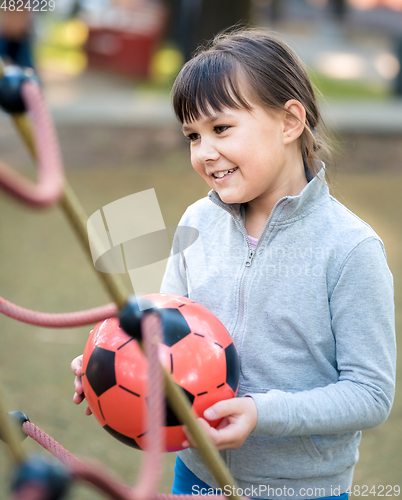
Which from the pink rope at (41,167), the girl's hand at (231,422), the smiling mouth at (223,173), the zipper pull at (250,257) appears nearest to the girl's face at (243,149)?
the smiling mouth at (223,173)

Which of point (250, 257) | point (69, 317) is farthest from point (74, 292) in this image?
point (69, 317)

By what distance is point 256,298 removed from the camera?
1388mm

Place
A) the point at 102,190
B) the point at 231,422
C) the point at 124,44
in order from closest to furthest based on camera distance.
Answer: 1. the point at 231,422
2. the point at 102,190
3. the point at 124,44

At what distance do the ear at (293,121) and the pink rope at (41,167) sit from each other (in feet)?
2.76

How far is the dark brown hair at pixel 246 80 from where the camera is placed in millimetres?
1349

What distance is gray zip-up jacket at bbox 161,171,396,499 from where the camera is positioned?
1258 millimetres

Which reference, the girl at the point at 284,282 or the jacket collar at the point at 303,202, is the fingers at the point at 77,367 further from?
the jacket collar at the point at 303,202

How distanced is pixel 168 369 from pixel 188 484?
483 millimetres

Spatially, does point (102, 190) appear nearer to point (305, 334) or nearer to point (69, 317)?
point (305, 334)

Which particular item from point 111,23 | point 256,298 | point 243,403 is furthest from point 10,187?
point 111,23

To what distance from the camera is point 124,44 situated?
519 inches

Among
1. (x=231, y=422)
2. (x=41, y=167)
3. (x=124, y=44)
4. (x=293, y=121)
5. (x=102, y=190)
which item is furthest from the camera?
(x=124, y=44)

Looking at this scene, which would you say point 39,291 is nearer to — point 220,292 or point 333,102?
point 220,292

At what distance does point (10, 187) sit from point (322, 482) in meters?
1.11
